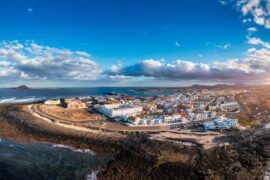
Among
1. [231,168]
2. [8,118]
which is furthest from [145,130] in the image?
[8,118]

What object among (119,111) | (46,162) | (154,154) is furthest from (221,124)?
Result: (46,162)

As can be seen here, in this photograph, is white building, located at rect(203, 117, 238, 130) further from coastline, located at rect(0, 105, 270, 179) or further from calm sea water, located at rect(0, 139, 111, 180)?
calm sea water, located at rect(0, 139, 111, 180)

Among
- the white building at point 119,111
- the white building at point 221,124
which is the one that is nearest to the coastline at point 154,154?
the white building at point 221,124

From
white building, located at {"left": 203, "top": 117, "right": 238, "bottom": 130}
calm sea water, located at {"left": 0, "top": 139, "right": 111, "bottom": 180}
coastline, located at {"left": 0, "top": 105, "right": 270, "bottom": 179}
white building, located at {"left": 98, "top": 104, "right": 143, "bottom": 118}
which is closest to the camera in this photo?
calm sea water, located at {"left": 0, "top": 139, "right": 111, "bottom": 180}

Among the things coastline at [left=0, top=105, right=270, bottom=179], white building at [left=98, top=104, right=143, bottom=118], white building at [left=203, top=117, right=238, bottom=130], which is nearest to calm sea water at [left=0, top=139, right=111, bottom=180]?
coastline at [left=0, top=105, right=270, bottom=179]

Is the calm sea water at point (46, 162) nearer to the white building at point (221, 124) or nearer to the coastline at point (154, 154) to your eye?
the coastline at point (154, 154)

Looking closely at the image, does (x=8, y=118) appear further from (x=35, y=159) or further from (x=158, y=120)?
(x=158, y=120)

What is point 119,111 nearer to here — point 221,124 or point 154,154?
point 221,124

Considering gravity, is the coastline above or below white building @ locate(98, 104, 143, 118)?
below
